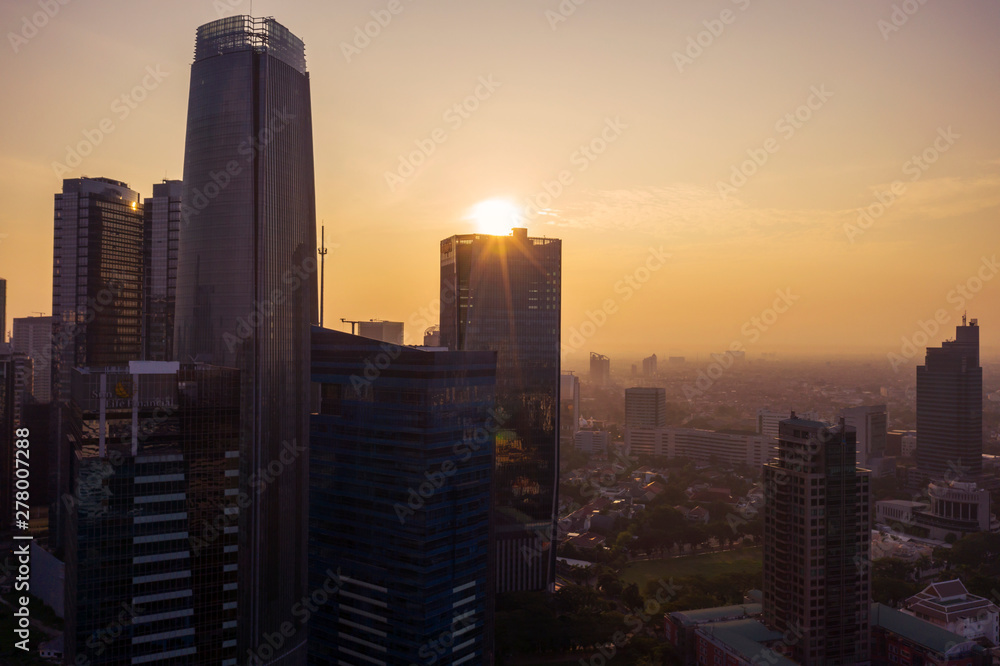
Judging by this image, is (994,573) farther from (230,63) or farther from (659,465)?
(230,63)

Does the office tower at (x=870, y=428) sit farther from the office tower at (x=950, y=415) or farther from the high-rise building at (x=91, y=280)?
the high-rise building at (x=91, y=280)

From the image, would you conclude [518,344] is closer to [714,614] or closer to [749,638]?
[714,614]

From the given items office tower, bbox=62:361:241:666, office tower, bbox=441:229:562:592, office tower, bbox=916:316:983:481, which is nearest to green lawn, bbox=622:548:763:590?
office tower, bbox=441:229:562:592

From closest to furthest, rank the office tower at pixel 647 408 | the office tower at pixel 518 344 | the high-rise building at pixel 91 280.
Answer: the office tower at pixel 518 344
the high-rise building at pixel 91 280
the office tower at pixel 647 408

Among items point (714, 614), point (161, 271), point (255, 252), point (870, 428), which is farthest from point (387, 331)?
point (870, 428)

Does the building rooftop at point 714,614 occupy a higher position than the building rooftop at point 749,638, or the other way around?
the building rooftop at point 749,638

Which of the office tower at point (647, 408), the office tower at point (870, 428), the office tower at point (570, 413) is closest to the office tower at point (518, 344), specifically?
the office tower at point (870, 428)

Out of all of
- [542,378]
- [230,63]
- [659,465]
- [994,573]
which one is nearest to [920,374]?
[659,465]
